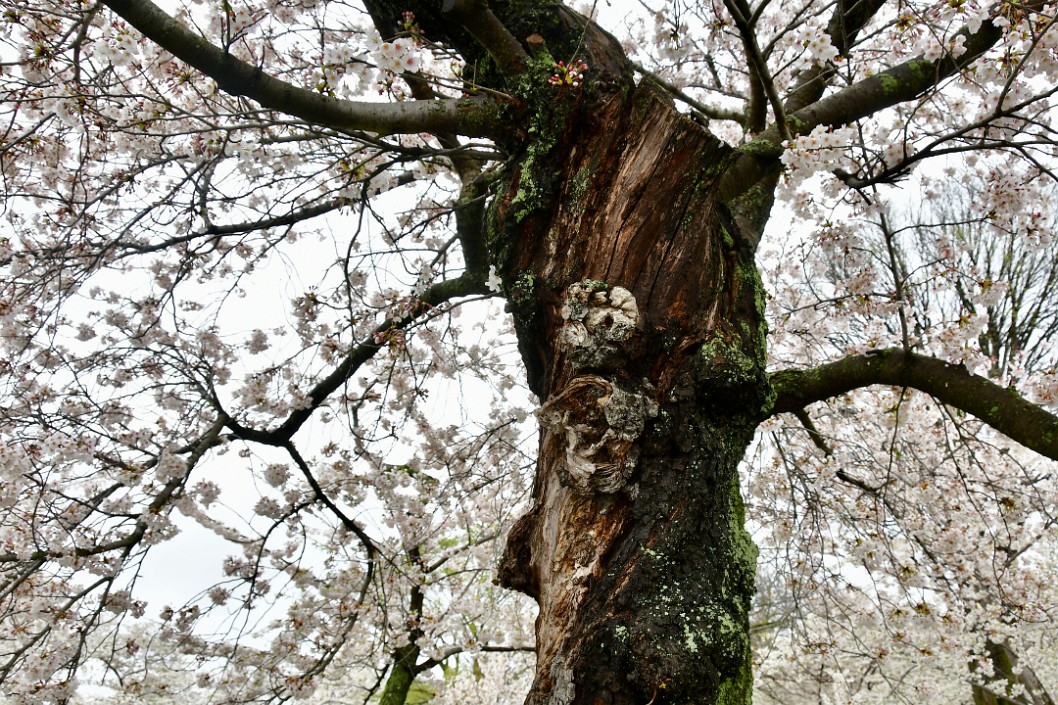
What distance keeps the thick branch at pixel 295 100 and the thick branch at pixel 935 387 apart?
161cm

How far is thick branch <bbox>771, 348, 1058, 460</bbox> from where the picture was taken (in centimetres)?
234

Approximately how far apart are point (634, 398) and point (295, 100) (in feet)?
4.65

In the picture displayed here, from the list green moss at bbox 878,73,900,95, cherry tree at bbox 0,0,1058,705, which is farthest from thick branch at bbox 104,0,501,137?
green moss at bbox 878,73,900,95

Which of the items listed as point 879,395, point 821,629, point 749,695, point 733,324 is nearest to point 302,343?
point 733,324

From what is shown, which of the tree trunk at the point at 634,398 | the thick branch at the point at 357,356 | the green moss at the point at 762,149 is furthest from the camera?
the thick branch at the point at 357,356

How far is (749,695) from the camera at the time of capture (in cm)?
182

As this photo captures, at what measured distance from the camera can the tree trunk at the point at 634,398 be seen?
1.58 meters

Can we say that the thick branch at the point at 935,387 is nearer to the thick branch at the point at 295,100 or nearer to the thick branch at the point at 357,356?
the thick branch at the point at 295,100

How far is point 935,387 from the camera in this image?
8.45 feet

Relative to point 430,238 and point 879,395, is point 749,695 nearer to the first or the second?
point 430,238

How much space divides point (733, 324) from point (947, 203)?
825cm

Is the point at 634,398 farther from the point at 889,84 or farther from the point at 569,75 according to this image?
the point at 889,84

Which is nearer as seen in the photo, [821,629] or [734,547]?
→ [734,547]

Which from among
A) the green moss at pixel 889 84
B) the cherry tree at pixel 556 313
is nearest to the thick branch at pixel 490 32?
the cherry tree at pixel 556 313
